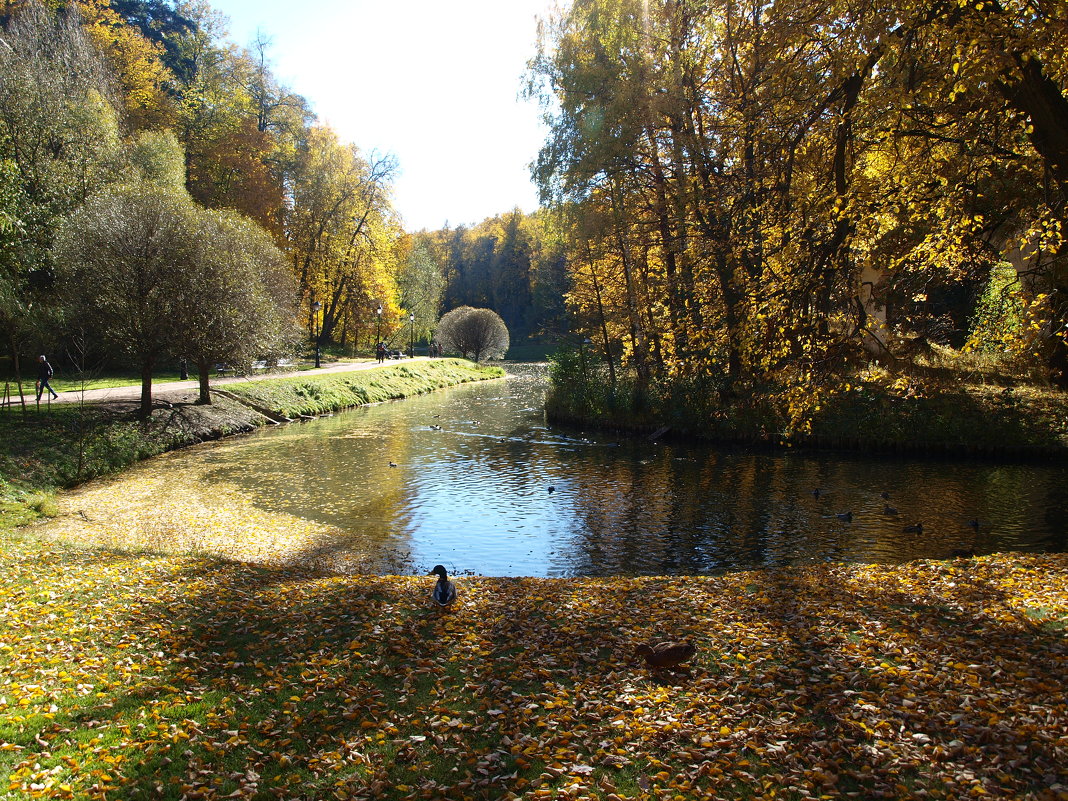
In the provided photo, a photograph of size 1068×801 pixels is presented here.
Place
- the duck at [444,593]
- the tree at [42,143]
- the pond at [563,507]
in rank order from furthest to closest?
the tree at [42,143] < the pond at [563,507] < the duck at [444,593]

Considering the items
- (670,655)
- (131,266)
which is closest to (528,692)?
(670,655)

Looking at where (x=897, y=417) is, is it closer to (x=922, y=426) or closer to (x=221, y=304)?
(x=922, y=426)

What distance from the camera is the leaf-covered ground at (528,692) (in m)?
4.67

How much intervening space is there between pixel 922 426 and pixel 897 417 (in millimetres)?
767

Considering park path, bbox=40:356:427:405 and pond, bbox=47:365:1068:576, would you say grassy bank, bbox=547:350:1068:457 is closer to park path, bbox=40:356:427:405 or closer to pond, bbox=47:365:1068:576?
pond, bbox=47:365:1068:576

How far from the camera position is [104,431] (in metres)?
20.6

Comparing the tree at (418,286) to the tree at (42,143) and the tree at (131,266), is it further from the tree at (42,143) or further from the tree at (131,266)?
the tree at (131,266)

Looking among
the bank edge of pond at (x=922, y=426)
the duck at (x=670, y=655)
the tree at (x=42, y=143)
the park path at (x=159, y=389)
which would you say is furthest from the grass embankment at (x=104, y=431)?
the bank edge of pond at (x=922, y=426)

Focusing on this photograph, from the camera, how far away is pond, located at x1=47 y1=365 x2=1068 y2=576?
40.0 feet

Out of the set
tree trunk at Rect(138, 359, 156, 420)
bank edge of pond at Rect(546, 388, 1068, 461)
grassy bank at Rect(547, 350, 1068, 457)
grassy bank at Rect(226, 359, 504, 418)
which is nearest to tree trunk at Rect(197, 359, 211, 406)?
grassy bank at Rect(226, 359, 504, 418)

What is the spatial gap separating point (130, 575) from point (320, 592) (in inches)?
103

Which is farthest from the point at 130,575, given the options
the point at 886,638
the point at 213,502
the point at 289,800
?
the point at 886,638

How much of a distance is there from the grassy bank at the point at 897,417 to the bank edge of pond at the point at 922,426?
0.03 meters

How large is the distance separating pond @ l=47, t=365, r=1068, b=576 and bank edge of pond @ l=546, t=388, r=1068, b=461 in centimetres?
89
